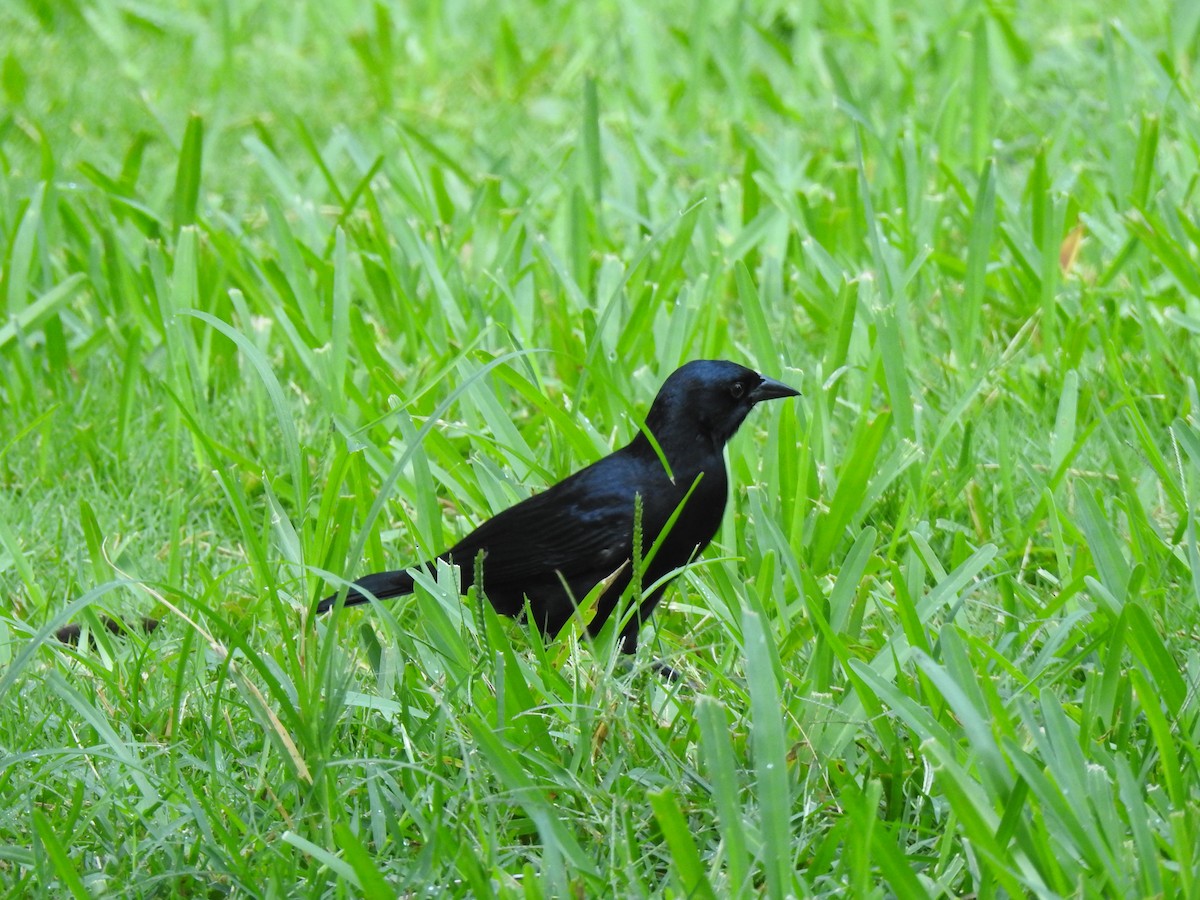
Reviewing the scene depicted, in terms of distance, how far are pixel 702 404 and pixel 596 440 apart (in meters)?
0.35

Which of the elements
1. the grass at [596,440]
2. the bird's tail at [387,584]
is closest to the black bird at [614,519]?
the bird's tail at [387,584]

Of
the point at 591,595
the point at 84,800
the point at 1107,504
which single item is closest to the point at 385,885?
the point at 84,800

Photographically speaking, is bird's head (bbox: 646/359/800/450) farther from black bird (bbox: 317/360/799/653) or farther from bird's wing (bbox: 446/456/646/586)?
bird's wing (bbox: 446/456/646/586)

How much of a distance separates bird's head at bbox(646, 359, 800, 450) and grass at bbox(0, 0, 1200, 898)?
11cm

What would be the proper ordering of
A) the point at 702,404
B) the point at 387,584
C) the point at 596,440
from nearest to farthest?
the point at 387,584 < the point at 702,404 < the point at 596,440

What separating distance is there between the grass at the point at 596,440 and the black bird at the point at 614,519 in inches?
4.6

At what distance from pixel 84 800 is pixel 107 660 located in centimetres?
49

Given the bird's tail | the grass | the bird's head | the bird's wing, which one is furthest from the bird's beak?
the bird's tail

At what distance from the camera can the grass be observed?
228 centimetres

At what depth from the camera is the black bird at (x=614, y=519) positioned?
3.10 metres

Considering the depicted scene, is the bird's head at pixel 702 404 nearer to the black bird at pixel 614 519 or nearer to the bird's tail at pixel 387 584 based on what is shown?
the black bird at pixel 614 519

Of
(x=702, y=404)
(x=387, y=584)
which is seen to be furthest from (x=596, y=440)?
(x=387, y=584)

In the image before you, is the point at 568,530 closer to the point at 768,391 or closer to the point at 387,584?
the point at 387,584

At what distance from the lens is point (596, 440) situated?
3523 millimetres
